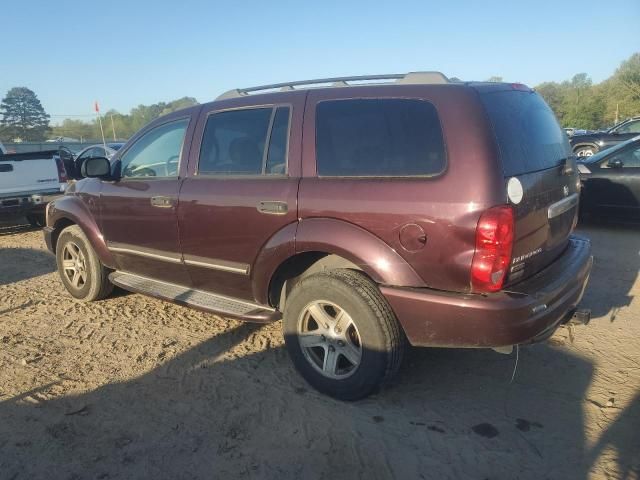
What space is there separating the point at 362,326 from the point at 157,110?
40228 mm

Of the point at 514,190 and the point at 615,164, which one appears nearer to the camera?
the point at 514,190

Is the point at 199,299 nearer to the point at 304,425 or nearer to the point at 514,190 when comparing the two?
the point at 304,425

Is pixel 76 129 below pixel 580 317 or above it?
above

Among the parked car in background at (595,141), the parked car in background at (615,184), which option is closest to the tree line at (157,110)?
the parked car in background at (595,141)

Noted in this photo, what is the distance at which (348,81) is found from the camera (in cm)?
336

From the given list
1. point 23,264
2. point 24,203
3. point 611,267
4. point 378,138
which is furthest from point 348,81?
point 24,203

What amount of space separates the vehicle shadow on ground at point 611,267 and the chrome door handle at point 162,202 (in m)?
3.66

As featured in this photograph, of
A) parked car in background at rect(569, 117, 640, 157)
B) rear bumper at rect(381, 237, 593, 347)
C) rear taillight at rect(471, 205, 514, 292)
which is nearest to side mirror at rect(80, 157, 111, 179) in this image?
rear bumper at rect(381, 237, 593, 347)

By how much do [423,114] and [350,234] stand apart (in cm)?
80

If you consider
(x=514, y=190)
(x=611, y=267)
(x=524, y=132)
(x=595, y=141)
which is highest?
(x=524, y=132)

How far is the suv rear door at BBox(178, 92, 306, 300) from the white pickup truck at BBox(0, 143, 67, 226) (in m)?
5.36

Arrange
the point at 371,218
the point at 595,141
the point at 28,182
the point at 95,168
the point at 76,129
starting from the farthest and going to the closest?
the point at 76,129
the point at 595,141
the point at 28,182
the point at 95,168
the point at 371,218

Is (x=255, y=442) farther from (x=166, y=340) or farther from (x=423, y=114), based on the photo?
(x=423, y=114)

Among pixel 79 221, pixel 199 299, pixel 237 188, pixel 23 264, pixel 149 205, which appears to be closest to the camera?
pixel 237 188
